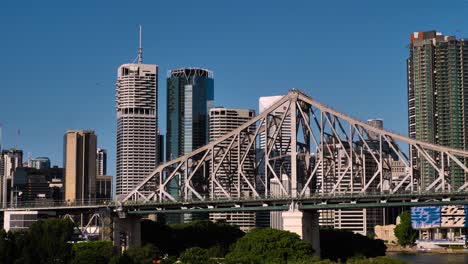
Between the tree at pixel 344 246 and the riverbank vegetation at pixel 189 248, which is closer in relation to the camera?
the riverbank vegetation at pixel 189 248

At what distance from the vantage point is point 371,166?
173m

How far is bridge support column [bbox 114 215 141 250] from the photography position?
12469cm

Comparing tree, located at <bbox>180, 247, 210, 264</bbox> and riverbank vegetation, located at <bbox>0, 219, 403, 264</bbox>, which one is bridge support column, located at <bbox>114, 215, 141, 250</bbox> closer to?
riverbank vegetation, located at <bbox>0, 219, 403, 264</bbox>

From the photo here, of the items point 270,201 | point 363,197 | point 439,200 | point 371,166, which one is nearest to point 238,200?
point 270,201

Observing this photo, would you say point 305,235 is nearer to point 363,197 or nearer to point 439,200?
point 363,197

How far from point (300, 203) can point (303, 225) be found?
2738mm

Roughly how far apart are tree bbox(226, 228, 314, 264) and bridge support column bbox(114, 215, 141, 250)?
21.8 meters

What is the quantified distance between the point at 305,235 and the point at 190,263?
22.4 metres

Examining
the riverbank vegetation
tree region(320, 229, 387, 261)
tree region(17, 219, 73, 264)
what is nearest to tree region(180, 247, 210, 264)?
the riverbank vegetation

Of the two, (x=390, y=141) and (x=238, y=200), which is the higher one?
(x=390, y=141)

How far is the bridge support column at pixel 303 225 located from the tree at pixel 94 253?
20.7 metres

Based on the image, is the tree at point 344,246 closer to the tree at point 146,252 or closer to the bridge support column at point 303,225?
the bridge support column at point 303,225

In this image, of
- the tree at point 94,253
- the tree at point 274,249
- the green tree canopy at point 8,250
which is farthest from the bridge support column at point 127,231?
the green tree canopy at point 8,250

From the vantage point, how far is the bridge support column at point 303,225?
111312 mm
